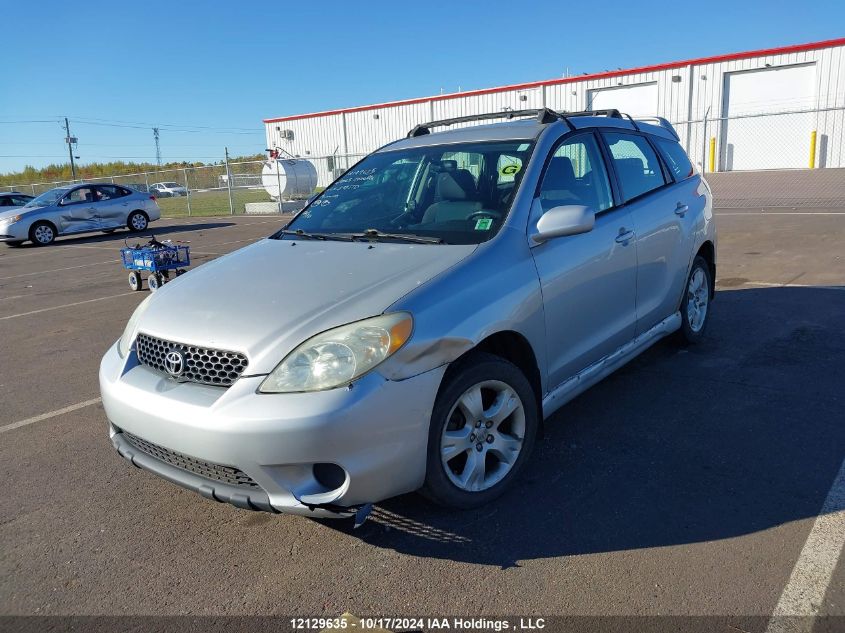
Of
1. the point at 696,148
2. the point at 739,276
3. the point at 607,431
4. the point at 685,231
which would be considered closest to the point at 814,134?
the point at 696,148

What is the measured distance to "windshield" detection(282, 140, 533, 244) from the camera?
11.7 ft

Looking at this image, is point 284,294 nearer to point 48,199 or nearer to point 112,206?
point 112,206

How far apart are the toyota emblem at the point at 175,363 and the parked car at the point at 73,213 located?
17.7 m

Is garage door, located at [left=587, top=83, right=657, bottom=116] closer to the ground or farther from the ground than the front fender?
farther from the ground

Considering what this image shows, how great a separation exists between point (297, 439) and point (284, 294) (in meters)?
0.80

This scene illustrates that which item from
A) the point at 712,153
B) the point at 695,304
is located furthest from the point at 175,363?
the point at 712,153

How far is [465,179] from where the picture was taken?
153 inches

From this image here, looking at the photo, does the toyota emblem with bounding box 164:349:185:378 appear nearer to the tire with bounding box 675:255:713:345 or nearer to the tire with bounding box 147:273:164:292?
the tire with bounding box 675:255:713:345

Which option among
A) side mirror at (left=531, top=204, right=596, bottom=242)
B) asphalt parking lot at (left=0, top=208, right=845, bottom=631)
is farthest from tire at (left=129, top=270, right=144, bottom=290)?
A: side mirror at (left=531, top=204, right=596, bottom=242)

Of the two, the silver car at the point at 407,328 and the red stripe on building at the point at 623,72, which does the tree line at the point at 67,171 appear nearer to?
the red stripe on building at the point at 623,72

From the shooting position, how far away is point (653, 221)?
4.44 metres

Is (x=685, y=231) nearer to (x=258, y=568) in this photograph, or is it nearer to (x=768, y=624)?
(x=768, y=624)

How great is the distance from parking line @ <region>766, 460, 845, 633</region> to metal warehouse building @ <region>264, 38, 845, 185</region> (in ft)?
68.0

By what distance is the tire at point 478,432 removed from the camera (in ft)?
9.42
